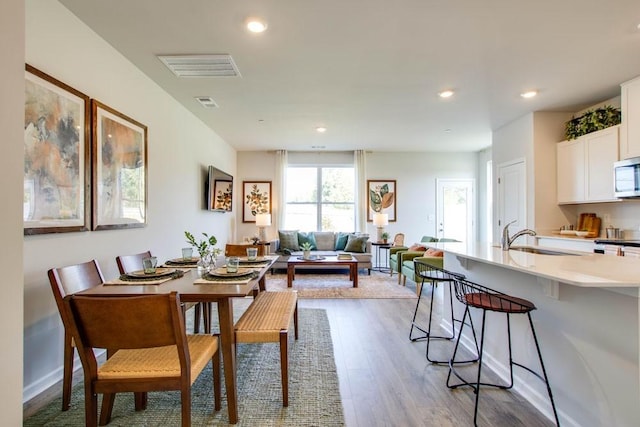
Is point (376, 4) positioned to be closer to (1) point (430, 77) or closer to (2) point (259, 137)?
(1) point (430, 77)

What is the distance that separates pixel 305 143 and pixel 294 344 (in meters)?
4.43

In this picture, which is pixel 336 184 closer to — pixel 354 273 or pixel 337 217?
pixel 337 217

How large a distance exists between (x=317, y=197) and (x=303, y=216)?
55 cm

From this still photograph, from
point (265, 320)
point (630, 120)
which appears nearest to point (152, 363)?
point (265, 320)

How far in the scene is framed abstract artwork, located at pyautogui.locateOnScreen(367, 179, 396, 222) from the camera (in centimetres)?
714

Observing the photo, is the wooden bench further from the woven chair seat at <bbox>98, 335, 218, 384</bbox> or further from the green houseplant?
the green houseplant

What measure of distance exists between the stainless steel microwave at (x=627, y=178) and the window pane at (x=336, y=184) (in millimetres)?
4603

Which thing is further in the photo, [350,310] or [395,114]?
[395,114]

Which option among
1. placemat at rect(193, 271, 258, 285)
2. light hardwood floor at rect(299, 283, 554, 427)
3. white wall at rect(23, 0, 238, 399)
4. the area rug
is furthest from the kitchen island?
white wall at rect(23, 0, 238, 399)

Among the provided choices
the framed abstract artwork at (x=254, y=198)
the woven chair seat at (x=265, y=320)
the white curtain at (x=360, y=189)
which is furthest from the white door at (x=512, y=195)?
the framed abstract artwork at (x=254, y=198)

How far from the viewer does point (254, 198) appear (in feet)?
23.4

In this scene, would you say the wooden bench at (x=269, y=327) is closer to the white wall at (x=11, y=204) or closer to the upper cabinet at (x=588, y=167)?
the white wall at (x=11, y=204)

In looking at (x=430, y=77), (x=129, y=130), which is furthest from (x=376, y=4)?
(x=129, y=130)

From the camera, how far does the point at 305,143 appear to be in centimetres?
637
